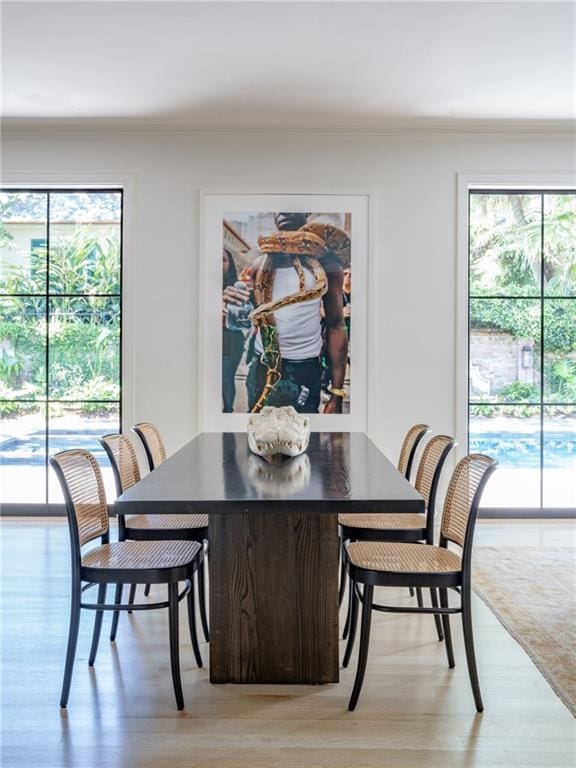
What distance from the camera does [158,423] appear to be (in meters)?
4.70

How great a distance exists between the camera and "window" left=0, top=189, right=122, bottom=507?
15.7 ft

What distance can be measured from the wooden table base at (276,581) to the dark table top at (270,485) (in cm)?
17

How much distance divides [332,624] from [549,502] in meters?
3.17

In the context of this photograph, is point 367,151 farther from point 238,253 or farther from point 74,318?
point 74,318

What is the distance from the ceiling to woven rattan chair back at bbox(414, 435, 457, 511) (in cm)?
212

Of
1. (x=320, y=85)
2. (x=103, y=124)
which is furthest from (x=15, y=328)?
(x=320, y=85)

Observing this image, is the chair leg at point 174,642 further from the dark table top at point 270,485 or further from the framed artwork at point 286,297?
the framed artwork at point 286,297

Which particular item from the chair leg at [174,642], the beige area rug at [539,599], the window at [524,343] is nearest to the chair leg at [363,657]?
the chair leg at [174,642]

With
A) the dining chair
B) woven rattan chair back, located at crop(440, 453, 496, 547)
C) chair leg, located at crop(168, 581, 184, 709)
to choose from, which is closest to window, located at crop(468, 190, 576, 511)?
woven rattan chair back, located at crop(440, 453, 496, 547)

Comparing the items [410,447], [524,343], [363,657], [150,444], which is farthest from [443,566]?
[524,343]

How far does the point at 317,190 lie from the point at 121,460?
2.76 metres

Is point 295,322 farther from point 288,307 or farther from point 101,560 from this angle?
point 101,560

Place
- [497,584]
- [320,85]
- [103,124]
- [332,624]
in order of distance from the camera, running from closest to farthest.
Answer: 1. [332,624]
2. [497,584]
3. [320,85]
4. [103,124]

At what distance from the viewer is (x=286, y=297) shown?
460cm
